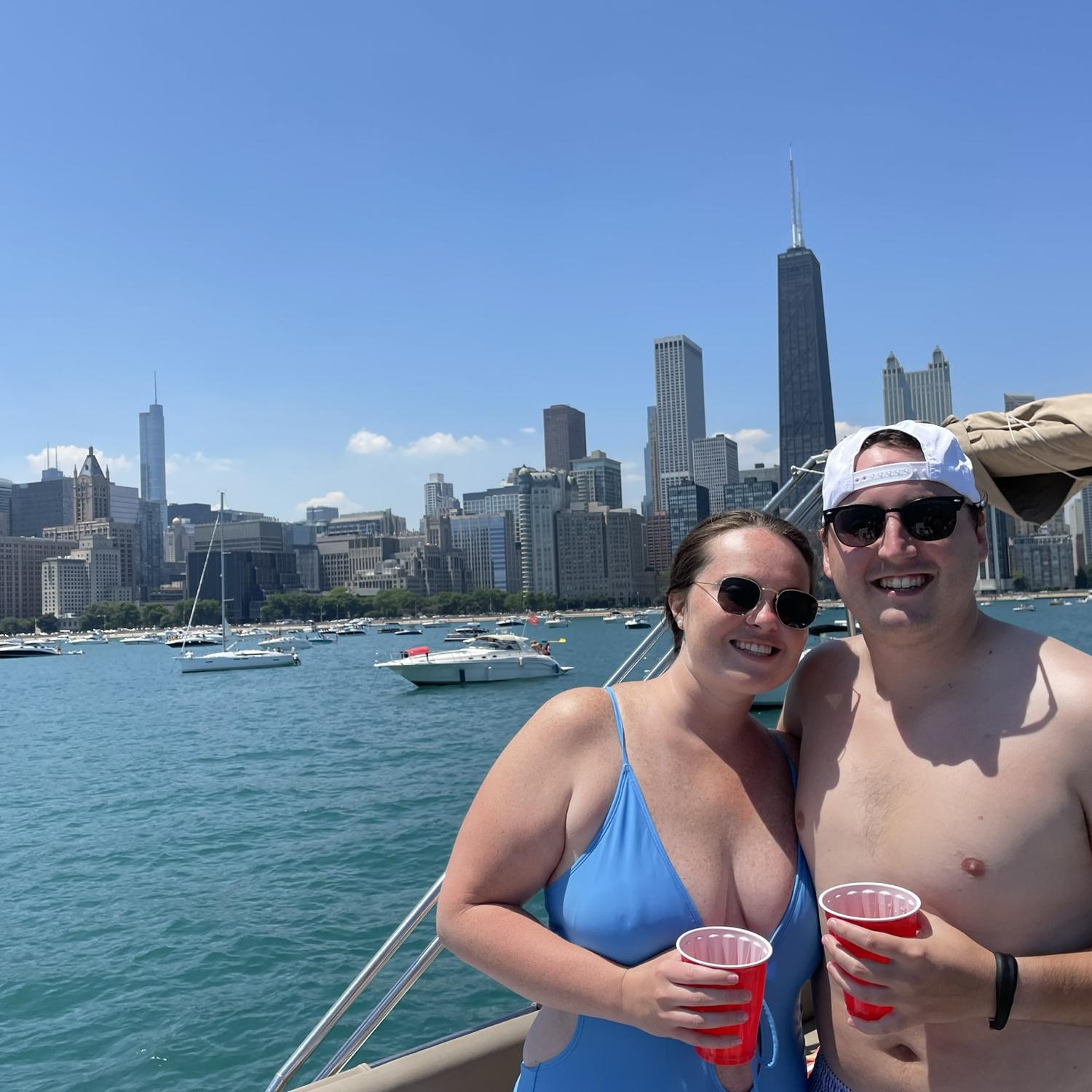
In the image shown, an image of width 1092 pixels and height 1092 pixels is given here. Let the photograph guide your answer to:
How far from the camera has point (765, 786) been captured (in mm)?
2166

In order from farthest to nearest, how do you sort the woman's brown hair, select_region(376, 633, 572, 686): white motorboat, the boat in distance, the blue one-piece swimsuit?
the boat in distance, select_region(376, 633, 572, 686): white motorboat, the woman's brown hair, the blue one-piece swimsuit

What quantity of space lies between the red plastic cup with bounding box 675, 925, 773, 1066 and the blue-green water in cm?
767

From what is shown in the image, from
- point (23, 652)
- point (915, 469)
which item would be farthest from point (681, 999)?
point (23, 652)

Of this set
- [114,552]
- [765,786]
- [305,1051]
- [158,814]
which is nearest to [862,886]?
[765,786]

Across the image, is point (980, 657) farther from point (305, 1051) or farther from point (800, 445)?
point (800, 445)

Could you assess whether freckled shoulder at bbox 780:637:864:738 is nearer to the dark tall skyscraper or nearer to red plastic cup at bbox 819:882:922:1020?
red plastic cup at bbox 819:882:922:1020

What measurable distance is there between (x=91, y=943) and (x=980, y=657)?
507 inches

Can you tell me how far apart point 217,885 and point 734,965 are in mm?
14196

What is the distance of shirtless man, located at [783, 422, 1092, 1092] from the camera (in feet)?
5.50

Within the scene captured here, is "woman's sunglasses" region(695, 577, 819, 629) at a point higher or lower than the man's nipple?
higher

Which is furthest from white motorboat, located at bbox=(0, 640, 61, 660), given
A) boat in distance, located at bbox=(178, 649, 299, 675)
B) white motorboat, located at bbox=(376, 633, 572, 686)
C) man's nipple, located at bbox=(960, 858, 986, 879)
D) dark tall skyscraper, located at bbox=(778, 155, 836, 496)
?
dark tall skyscraper, located at bbox=(778, 155, 836, 496)

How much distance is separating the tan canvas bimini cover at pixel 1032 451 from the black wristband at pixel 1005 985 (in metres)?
1.66

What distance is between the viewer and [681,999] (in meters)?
1.64

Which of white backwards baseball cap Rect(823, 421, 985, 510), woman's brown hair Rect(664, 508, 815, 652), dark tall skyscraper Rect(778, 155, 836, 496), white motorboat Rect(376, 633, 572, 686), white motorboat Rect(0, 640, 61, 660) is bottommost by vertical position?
white motorboat Rect(0, 640, 61, 660)
